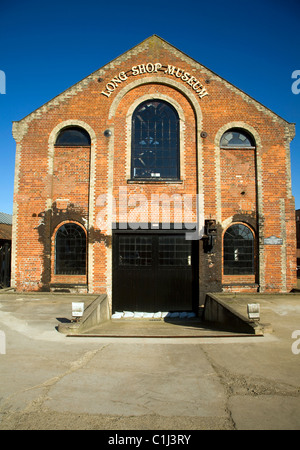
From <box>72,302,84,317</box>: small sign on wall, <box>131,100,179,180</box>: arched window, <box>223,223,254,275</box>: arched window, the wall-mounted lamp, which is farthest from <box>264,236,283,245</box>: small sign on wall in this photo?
<box>72,302,84,317</box>: small sign on wall

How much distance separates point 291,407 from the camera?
367 cm

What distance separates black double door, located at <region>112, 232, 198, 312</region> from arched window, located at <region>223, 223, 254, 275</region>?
4.09 feet

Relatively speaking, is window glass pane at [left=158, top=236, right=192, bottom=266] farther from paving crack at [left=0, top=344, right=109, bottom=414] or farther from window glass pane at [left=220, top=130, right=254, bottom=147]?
paving crack at [left=0, top=344, right=109, bottom=414]

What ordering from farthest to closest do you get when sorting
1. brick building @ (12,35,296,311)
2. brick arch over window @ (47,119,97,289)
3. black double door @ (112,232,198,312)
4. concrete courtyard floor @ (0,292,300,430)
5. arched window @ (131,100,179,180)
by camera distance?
arched window @ (131,100,179,180) < black double door @ (112,232,198,312) < brick building @ (12,35,296,311) < brick arch over window @ (47,119,97,289) < concrete courtyard floor @ (0,292,300,430)

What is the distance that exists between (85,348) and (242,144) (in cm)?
965

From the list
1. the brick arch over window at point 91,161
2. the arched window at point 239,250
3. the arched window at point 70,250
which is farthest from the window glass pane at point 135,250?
the arched window at point 239,250

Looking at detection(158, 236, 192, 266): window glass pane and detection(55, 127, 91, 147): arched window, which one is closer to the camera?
detection(158, 236, 192, 266): window glass pane

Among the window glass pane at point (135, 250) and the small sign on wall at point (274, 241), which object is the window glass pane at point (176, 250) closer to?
the window glass pane at point (135, 250)

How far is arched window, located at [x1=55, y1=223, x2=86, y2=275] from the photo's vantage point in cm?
1160

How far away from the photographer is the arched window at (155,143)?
1198 cm

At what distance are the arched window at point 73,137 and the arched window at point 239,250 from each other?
6.58 m

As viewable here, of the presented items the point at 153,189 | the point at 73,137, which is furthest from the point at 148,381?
the point at 73,137
